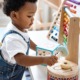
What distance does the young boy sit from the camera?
70cm

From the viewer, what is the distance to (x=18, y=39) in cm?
72

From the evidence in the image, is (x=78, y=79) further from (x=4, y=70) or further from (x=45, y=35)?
(x=45, y=35)

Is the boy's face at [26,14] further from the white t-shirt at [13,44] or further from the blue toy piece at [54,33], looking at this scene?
the blue toy piece at [54,33]

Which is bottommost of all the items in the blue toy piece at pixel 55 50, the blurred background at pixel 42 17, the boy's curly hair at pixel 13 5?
the blurred background at pixel 42 17

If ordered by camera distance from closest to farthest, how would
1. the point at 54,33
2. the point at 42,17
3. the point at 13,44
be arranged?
the point at 13,44, the point at 54,33, the point at 42,17

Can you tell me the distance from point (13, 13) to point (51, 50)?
0.21 meters

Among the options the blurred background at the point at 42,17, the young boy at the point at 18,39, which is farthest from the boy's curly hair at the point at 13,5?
the blurred background at the point at 42,17

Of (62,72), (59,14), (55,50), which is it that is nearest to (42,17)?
(59,14)

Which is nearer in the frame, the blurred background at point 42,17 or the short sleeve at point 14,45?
the short sleeve at point 14,45

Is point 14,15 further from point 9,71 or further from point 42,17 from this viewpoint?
point 42,17

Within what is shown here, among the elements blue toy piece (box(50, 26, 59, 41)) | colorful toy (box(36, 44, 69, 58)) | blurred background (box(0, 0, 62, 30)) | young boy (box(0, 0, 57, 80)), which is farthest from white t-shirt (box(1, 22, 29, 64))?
blurred background (box(0, 0, 62, 30))

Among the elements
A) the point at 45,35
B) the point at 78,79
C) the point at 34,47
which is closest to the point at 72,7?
the point at 45,35

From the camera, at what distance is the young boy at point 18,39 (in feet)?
2.29

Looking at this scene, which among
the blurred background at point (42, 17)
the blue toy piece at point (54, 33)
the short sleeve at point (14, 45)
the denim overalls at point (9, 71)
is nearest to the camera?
the short sleeve at point (14, 45)
